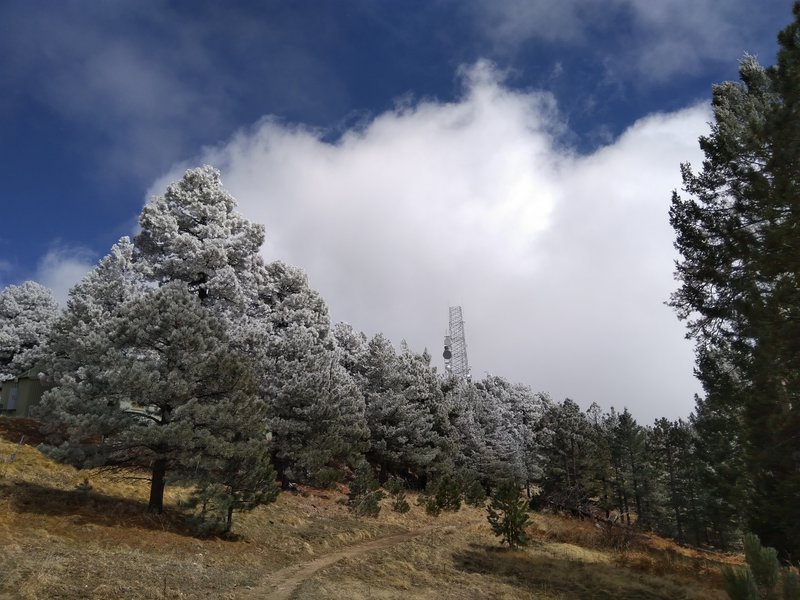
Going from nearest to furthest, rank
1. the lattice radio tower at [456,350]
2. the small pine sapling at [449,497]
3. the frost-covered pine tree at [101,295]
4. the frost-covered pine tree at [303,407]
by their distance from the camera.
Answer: the frost-covered pine tree at [101,295], the frost-covered pine tree at [303,407], the small pine sapling at [449,497], the lattice radio tower at [456,350]

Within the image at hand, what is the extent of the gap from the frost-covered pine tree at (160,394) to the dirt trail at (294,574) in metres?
3.73

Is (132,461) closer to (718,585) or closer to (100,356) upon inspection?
(100,356)

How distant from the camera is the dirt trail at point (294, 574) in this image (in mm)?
11445

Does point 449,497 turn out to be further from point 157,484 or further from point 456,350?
point 456,350

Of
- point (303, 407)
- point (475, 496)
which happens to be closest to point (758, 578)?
point (303, 407)

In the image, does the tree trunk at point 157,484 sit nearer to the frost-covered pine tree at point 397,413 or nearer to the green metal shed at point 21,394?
the green metal shed at point 21,394

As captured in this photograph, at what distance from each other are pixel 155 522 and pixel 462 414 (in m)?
36.9

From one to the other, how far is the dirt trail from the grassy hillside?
0.10ft

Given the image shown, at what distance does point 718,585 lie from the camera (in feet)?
56.0

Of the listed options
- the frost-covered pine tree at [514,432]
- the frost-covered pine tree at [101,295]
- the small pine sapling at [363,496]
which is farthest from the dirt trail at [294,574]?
the frost-covered pine tree at [514,432]

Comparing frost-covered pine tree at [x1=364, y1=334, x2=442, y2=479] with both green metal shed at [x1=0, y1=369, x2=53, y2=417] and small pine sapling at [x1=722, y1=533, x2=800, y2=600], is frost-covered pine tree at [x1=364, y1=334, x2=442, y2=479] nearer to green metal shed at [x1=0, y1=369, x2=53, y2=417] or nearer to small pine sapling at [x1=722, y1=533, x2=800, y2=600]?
green metal shed at [x1=0, y1=369, x2=53, y2=417]

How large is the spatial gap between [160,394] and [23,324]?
29610 millimetres

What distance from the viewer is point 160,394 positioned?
15.5 metres

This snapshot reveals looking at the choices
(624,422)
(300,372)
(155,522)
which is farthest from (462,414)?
(155,522)
